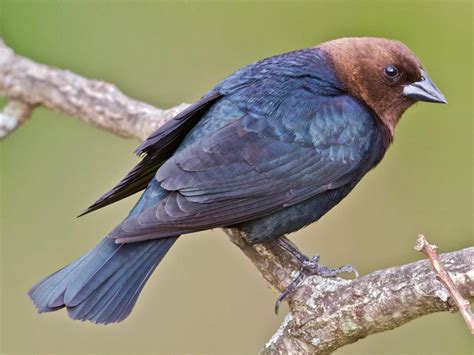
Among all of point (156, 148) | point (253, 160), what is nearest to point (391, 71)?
point (253, 160)

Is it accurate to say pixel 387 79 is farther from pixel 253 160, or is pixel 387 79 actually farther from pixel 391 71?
pixel 253 160

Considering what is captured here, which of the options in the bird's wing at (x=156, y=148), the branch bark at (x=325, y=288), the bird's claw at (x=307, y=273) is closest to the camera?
the branch bark at (x=325, y=288)

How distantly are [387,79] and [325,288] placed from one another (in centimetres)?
118

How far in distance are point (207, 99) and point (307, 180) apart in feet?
1.93

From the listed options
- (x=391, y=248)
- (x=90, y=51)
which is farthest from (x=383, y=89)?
(x=90, y=51)

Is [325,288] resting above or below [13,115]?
below

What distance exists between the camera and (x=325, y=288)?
3.23 metres

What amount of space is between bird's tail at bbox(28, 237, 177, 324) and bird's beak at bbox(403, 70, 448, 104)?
138 centimetres

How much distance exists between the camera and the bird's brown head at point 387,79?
383 centimetres

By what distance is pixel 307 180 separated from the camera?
349 cm

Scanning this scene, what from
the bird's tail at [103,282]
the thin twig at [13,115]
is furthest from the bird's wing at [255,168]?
the thin twig at [13,115]

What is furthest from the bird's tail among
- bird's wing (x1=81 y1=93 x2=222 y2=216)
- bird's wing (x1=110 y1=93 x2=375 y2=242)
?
bird's wing (x1=81 y1=93 x2=222 y2=216)

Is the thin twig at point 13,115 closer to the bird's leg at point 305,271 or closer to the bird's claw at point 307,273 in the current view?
the bird's leg at point 305,271

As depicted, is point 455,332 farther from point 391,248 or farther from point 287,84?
point 287,84
